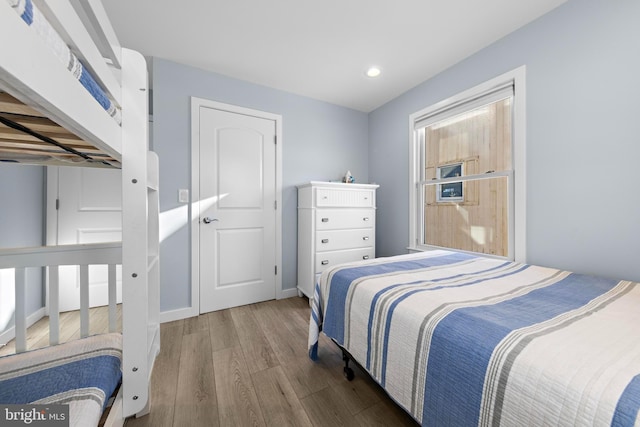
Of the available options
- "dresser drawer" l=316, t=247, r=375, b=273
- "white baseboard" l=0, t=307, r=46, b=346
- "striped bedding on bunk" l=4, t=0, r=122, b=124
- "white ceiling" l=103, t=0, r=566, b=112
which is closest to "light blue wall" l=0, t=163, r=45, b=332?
"white baseboard" l=0, t=307, r=46, b=346

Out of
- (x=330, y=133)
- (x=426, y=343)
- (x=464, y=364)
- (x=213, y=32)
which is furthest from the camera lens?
(x=330, y=133)

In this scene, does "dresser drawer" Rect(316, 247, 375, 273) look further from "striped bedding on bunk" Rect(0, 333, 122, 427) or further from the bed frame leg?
"striped bedding on bunk" Rect(0, 333, 122, 427)

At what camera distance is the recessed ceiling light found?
7.32 ft

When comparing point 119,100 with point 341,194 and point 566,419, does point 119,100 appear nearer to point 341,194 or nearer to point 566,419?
point 566,419

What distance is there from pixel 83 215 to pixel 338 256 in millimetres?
2478

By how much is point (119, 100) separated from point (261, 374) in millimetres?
1532

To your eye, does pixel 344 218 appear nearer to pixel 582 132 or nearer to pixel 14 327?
pixel 582 132

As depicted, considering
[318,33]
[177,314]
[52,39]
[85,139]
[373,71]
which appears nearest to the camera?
[52,39]

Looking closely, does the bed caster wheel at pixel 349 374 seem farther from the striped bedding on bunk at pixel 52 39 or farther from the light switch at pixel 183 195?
the light switch at pixel 183 195

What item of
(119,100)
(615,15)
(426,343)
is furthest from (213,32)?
(615,15)

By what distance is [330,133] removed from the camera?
294cm

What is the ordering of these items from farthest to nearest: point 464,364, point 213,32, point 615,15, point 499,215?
1. point 499,215
2. point 213,32
3. point 615,15
4. point 464,364

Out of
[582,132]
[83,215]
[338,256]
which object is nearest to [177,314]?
[83,215]

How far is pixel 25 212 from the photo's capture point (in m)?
1.95
